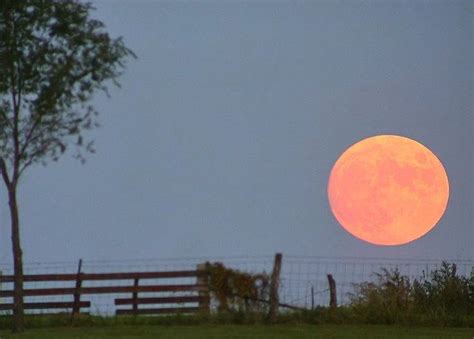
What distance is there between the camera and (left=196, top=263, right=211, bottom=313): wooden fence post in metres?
33.7

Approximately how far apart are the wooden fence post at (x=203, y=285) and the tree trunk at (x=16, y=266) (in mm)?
6084

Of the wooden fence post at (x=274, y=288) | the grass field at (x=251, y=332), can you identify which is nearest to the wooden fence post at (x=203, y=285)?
Answer: the wooden fence post at (x=274, y=288)

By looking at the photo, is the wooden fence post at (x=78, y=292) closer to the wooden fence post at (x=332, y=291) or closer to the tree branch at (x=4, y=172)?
the tree branch at (x=4, y=172)

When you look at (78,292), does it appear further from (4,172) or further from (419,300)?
(419,300)

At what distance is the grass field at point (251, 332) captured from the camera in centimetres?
2584

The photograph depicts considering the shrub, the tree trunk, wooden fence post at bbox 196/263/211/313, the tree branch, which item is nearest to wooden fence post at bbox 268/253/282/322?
the shrub

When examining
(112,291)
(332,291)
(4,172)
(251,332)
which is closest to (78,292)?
(112,291)

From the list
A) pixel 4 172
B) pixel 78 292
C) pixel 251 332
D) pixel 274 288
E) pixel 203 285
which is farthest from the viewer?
pixel 78 292

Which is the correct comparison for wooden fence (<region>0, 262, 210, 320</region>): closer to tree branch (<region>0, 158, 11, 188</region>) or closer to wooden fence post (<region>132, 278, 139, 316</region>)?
wooden fence post (<region>132, 278, 139, 316</region>)

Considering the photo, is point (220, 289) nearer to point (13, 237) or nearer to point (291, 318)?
Answer: point (291, 318)

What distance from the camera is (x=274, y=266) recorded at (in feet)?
103

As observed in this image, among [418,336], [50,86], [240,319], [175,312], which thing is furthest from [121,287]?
[418,336]

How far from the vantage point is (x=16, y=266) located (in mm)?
29406

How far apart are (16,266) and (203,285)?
651cm
